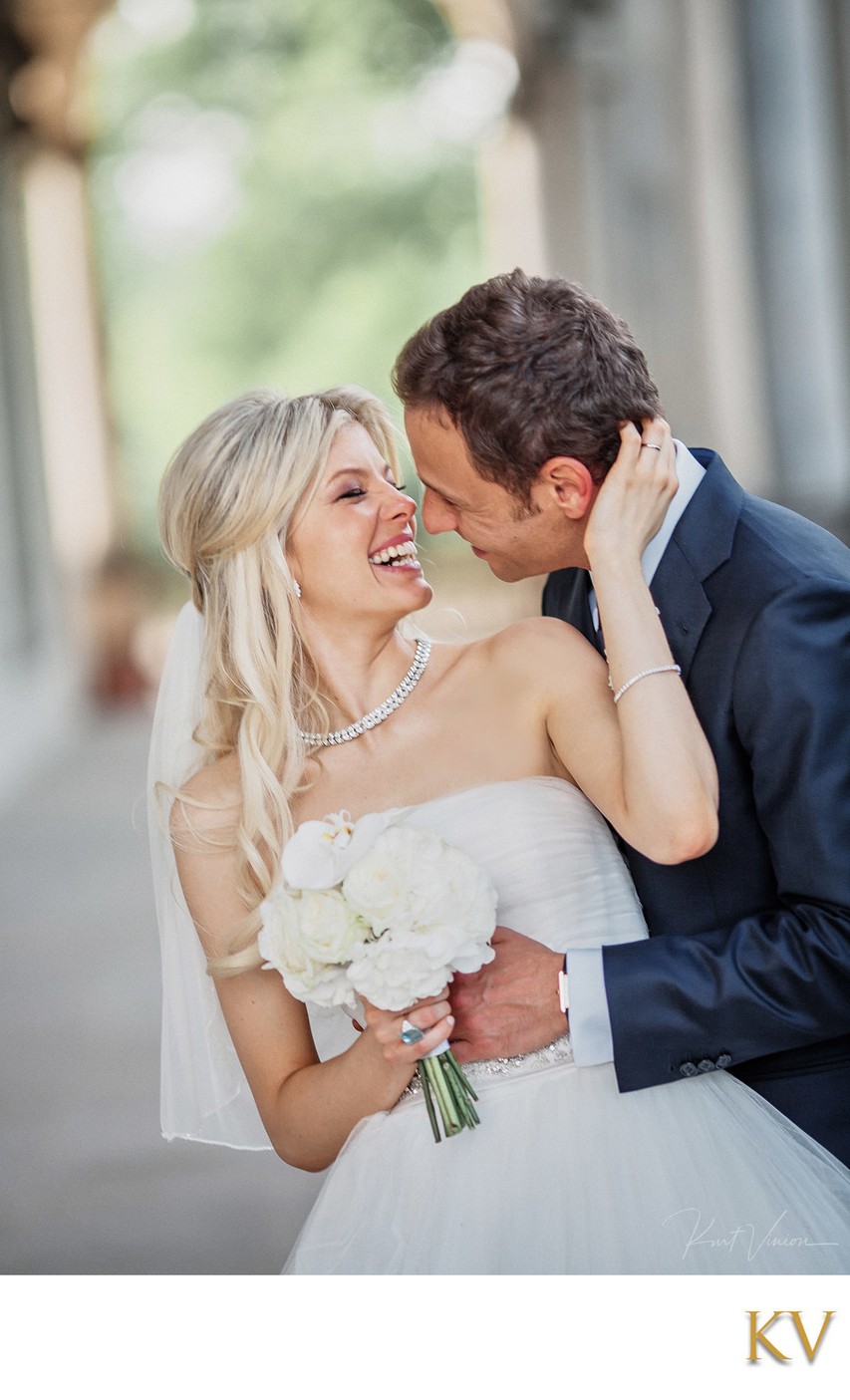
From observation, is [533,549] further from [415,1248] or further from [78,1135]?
[78,1135]

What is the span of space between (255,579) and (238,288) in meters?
19.1

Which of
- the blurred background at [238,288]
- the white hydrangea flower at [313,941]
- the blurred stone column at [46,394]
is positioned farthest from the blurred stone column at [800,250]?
the blurred stone column at [46,394]

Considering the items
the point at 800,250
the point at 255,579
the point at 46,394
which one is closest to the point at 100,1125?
the point at 255,579

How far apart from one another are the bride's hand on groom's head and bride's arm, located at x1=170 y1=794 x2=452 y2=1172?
2.59ft

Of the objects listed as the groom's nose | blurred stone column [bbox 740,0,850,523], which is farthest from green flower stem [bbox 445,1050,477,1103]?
blurred stone column [bbox 740,0,850,523]

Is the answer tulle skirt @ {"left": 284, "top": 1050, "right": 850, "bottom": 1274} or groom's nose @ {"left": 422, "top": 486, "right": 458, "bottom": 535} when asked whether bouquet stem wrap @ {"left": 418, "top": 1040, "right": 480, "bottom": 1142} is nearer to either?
tulle skirt @ {"left": 284, "top": 1050, "right": 850, "bottom": 1274}

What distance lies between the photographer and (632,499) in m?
2.16

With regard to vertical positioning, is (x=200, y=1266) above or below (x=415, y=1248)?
below

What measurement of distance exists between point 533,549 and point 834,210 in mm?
6131

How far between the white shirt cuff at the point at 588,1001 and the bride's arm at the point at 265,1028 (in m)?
0.36

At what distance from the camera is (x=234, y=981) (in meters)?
2.34

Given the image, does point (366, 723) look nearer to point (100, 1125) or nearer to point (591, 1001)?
point (591, 1001)
